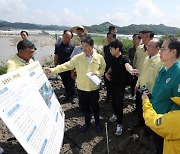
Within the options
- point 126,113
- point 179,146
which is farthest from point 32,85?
point 126,113

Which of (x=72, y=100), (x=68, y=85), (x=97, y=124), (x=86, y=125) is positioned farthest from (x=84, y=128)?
(x=68, y=85)

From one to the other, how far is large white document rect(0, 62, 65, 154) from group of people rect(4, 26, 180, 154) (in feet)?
2.78

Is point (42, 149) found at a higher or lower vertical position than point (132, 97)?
higher

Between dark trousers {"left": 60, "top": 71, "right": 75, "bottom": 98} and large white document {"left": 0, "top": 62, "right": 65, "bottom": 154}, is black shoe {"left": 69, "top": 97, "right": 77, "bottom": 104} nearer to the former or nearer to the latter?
dark trousers {"left": 60, "top": 71, "right": 75, "bottom": 98}

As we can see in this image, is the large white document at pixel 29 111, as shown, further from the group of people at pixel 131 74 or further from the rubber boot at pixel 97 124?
the rubber boot at pixel 97 124

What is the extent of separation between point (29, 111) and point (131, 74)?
220 cm

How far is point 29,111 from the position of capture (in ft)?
7.75

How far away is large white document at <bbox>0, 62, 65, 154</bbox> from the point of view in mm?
2006

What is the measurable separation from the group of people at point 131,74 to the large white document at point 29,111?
848 mm

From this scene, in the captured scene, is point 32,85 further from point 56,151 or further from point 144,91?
point 144,91

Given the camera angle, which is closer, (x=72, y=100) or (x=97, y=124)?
(x=97, y=124)

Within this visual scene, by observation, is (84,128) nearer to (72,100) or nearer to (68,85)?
(72,100)

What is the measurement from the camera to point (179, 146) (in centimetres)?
212

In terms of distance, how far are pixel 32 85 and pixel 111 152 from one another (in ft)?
6.54
